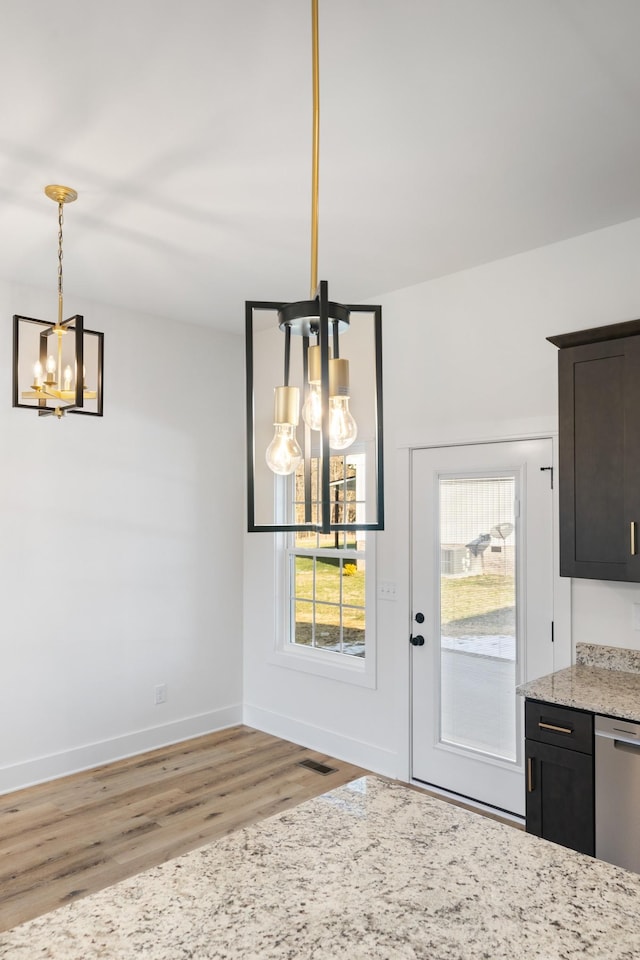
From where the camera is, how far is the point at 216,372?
196 inches

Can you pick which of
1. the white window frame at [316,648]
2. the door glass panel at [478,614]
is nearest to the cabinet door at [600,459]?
the door glass panel at [478,614]

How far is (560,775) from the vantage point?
2.55m

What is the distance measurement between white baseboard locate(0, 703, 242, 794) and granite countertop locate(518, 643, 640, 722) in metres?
2.73

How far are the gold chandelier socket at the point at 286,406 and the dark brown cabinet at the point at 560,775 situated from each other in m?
1.76

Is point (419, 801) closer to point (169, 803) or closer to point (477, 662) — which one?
point (477, 662)

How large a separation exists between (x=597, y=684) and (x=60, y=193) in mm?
3041

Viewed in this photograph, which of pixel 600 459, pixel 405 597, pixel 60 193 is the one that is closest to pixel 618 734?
pixel 600 459

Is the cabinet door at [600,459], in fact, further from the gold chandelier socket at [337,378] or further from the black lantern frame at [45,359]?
the black lantern frame at [45,359]

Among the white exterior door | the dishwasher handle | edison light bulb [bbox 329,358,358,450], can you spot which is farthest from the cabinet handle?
edison light bulb [bbox 329,358,358,450]

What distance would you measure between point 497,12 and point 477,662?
290 centimetres

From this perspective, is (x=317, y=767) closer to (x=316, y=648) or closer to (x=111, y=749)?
(x=316, y=648)

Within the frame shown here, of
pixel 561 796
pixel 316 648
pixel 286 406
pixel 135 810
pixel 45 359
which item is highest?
pixel 45 359

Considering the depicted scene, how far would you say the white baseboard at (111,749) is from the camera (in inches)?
153

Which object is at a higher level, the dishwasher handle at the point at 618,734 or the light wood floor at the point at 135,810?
the dishwasher handle at the point at 618,734
